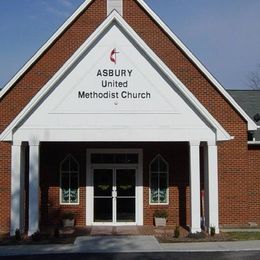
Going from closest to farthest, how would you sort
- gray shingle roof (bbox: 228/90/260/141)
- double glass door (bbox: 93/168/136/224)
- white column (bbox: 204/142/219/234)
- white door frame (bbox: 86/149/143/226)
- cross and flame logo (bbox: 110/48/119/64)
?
white column (bbox: 204/142/219/234)
cross and flame logo (bbox: 110/48/119/64)
white door frame (bbox: 86/149/143/226)
double glass door (bbox: 93/168/136/224)
gray shingle roof (bbox: 228/90/260/141)

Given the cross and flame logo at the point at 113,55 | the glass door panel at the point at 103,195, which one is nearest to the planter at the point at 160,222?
the glass door panel at the point at 103,195

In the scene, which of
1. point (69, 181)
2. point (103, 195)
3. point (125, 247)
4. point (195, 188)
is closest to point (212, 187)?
point (195, 188)

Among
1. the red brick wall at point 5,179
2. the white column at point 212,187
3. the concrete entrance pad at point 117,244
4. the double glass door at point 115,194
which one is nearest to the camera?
the concrete entrance pad at point 117,244

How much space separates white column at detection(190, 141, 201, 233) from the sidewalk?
166 cm

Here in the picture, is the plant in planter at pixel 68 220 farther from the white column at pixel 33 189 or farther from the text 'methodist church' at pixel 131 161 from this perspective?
the white column at pixel 33 189

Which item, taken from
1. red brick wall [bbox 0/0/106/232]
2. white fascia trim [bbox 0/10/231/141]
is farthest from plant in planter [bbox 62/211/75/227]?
white fascia trim [bbox 0/10/231/141]

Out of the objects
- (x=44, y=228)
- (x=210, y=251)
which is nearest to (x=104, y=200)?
(x=44, y=228)

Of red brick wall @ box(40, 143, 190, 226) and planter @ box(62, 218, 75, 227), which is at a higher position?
red brick wall @ box(40, 143, 190, 226)

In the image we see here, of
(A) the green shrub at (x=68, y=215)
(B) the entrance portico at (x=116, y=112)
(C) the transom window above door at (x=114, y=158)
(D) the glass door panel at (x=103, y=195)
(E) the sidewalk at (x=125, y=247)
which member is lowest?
(E) the sidewalk at (x=125, y=247)

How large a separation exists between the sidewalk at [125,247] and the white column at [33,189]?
1.65 m

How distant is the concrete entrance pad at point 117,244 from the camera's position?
15625 mm

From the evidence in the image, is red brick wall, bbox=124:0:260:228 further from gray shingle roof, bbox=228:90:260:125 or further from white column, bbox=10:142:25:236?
white column, bbox=10:142:25:236

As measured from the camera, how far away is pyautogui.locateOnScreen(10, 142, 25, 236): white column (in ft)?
60.0

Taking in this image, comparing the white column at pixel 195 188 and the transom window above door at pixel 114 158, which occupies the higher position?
the transom window above door at pixel 114 158
